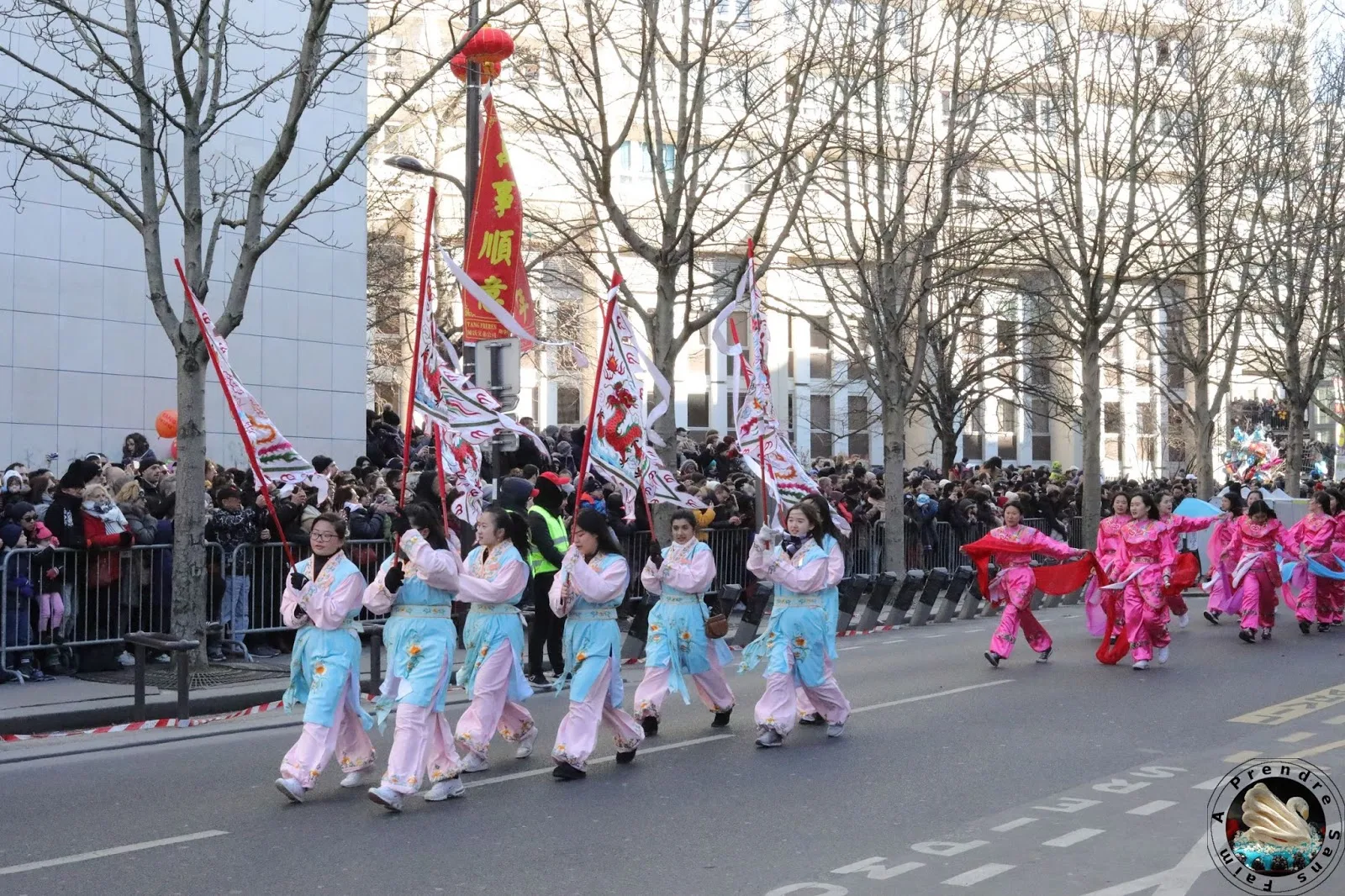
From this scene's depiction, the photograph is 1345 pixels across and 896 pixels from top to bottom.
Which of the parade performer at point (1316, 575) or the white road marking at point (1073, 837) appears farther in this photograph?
the parade performer at point (1316, 575)

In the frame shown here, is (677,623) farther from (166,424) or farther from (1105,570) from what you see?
(166,424)

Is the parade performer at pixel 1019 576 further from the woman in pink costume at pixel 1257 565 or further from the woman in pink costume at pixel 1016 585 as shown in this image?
the woman in pink costume at pixel 1257 565

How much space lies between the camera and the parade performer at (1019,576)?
583 inches

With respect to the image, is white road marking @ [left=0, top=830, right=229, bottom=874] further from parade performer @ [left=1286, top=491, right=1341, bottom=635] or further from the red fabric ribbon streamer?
parade performer @ [left=1286, top=491, right=1341, bottom=635]

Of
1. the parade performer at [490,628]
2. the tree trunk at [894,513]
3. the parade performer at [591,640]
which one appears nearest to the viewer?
the parade performer at [490,628]

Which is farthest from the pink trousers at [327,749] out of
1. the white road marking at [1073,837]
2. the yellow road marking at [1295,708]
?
the yellow road marking at [1295,708]

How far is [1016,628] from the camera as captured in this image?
14945 mm

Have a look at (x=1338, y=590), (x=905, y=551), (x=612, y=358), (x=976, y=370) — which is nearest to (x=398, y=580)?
(x=612, y=358)

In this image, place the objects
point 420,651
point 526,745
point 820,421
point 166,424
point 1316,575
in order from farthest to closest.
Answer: point 820,421 → point 166,424 → point 1316,575 → point 526,745 → point 420,651

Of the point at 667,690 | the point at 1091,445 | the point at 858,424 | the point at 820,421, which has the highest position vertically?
the point at 820,421

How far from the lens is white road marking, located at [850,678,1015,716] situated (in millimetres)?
12031

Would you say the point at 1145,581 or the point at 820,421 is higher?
the point at 820,421

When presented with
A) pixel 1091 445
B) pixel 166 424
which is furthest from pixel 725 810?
pixel 1091 445

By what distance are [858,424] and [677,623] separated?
44061mm
